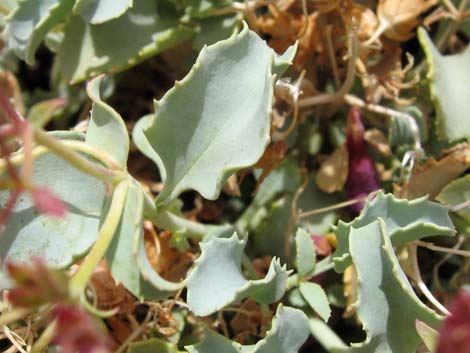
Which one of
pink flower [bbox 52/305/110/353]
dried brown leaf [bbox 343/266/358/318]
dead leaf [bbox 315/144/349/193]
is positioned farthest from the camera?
dead leaf [bbox 315/144/349/193]

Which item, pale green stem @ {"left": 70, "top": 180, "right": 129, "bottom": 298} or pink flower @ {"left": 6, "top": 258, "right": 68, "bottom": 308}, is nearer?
pink flower @ {"left": 6, "top": 258, "right": 68, "bottom": 308}

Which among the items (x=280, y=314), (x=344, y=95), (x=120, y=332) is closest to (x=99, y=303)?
(x=120, y=332)

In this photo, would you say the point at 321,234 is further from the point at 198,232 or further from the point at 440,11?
the point at 440,11

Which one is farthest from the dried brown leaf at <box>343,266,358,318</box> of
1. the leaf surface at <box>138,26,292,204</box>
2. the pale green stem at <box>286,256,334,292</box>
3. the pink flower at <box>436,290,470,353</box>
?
the pink flower at <box>436,290,470,353</box>

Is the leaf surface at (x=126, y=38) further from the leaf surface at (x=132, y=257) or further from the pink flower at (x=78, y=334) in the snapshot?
the pink flower at (x=78, y=334)

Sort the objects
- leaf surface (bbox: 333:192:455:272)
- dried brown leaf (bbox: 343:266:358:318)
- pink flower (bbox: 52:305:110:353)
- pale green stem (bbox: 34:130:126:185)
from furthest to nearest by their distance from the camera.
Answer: dried brown leaf (bbox: 343:266:358:318) → leaf surface (bbox: 333:192:455:272) → pale green stem (bbox: 34:130:126:185) → pink flower (bbox: 52:305:110:353)

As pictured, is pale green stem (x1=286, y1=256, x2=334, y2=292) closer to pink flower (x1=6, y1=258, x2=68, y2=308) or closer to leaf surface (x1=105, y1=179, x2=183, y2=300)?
leaf surface (x1=105, y1=179, x2=183, y2=300)

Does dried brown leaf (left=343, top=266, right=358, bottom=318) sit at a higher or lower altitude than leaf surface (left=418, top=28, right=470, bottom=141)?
lower
